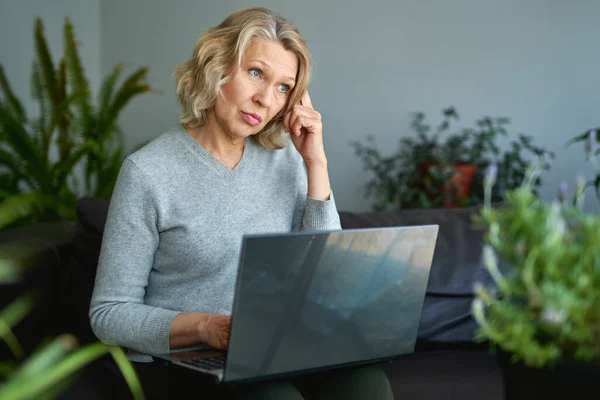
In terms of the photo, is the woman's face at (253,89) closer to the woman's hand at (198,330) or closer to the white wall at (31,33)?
the woman's hand at (198,330)

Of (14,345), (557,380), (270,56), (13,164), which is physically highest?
(270,56)

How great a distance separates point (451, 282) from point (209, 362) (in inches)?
35.4

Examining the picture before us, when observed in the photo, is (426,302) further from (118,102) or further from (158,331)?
(118,102)

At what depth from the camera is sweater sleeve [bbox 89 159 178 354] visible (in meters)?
1.55

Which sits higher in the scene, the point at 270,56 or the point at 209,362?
the point at 270,56

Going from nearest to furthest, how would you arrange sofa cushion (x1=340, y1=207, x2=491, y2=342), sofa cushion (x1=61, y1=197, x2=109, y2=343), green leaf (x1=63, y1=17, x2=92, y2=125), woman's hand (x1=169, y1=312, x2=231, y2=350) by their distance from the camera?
woman's hand (x1=169, y1=312, x2=231, y2=350)
sofa cushion (x1=61, y1=197, x2=109, y2=343)
sofa cushion (x1=340, y1=207, x2=491, y2=342)
green leaf (x1=63, y1=17, x2=92, y2=125)

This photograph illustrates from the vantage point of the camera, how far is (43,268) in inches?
76.4

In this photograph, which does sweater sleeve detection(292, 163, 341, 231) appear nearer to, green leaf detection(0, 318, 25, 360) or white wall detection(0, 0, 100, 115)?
green leaf detection(0, 318, 25, 360)

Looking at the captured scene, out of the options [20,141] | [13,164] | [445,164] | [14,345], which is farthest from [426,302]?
[13,164]

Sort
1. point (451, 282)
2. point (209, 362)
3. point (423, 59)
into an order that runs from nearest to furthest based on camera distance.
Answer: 1. point (209, 362)
2. point (451, 282)
3. point (423, 59)

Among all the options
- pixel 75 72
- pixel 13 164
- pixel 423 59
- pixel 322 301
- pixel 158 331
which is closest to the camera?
pixel 322 301

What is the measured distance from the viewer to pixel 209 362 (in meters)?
1.41

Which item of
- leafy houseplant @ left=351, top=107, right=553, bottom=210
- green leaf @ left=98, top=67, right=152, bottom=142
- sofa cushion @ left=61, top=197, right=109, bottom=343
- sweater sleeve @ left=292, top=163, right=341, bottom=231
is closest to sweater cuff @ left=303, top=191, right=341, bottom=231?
sweater sleeve @ left=292, top=163, right=341, bottom=231

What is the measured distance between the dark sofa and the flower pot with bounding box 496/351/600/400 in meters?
1.06
